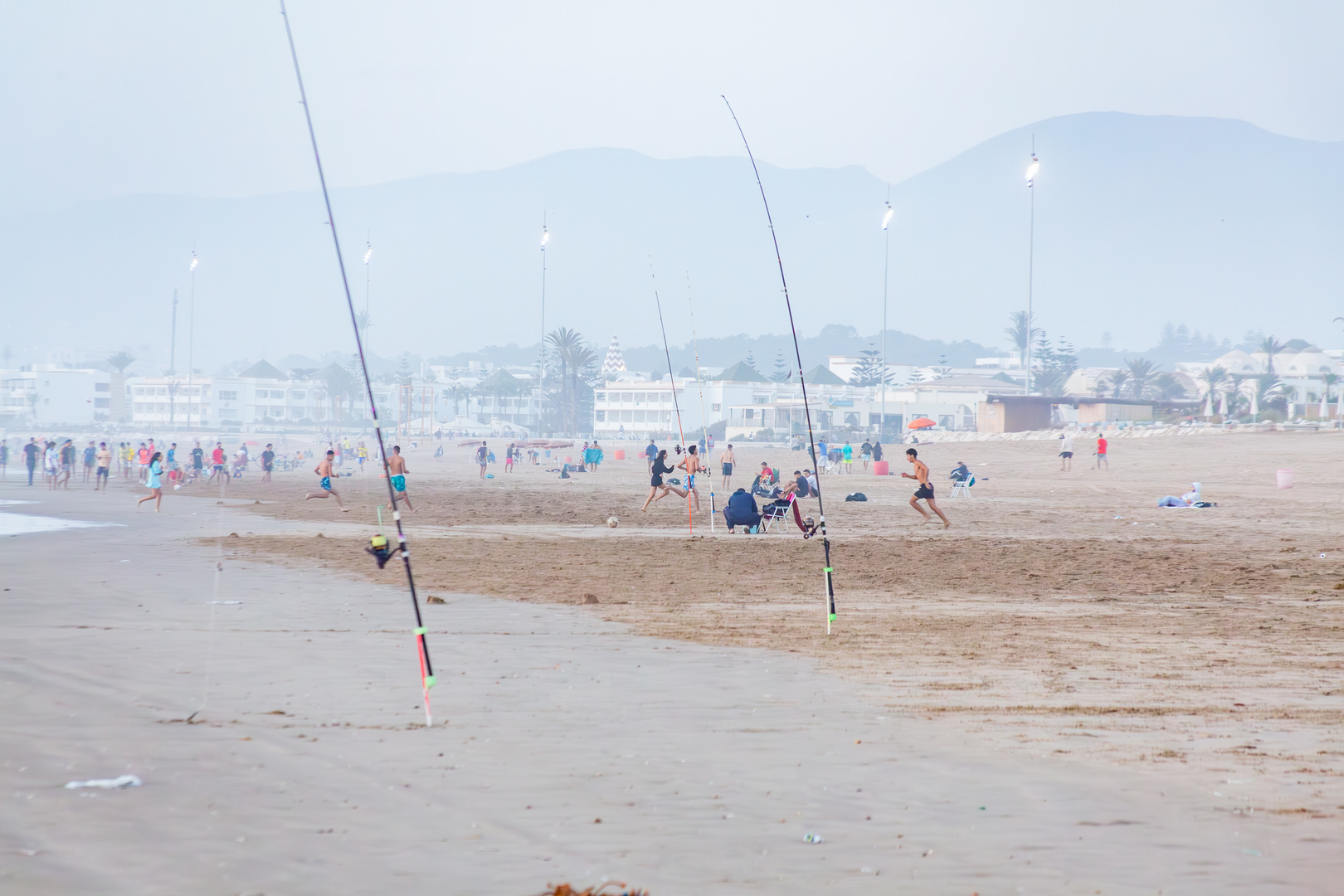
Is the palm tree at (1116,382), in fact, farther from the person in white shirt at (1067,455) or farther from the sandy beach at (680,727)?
the sandy beach at (680,727)

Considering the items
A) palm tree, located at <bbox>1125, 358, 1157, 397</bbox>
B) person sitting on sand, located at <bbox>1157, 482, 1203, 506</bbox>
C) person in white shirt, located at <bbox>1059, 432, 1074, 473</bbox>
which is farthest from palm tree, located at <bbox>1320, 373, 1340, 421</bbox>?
person sitting on sand, located at <bbox>1157, 482, 1203, 506</bbox>

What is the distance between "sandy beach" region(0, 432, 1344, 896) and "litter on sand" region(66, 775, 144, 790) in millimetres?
71

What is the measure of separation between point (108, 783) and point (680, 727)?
2799mm

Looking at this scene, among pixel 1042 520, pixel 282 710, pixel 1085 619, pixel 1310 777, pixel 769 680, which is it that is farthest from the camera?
pixel 1042 520

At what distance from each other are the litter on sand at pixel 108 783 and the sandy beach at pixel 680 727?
0.23ft

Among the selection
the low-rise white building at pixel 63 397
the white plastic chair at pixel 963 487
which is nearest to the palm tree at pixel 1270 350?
the white plastic chair at pixel 963 487

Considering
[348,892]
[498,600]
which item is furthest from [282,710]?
[498,600]

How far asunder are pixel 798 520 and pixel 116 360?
154517 mm

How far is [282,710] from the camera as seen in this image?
651cm

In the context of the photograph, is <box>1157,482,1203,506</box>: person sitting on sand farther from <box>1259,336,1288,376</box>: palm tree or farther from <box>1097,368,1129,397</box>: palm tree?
<box>1097,368,1129,397</box>: palm tree

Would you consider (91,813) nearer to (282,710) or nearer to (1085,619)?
(282,710)

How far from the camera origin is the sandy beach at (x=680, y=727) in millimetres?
4270

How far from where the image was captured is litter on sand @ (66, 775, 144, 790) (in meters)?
5.00

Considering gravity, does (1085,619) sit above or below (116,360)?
below
